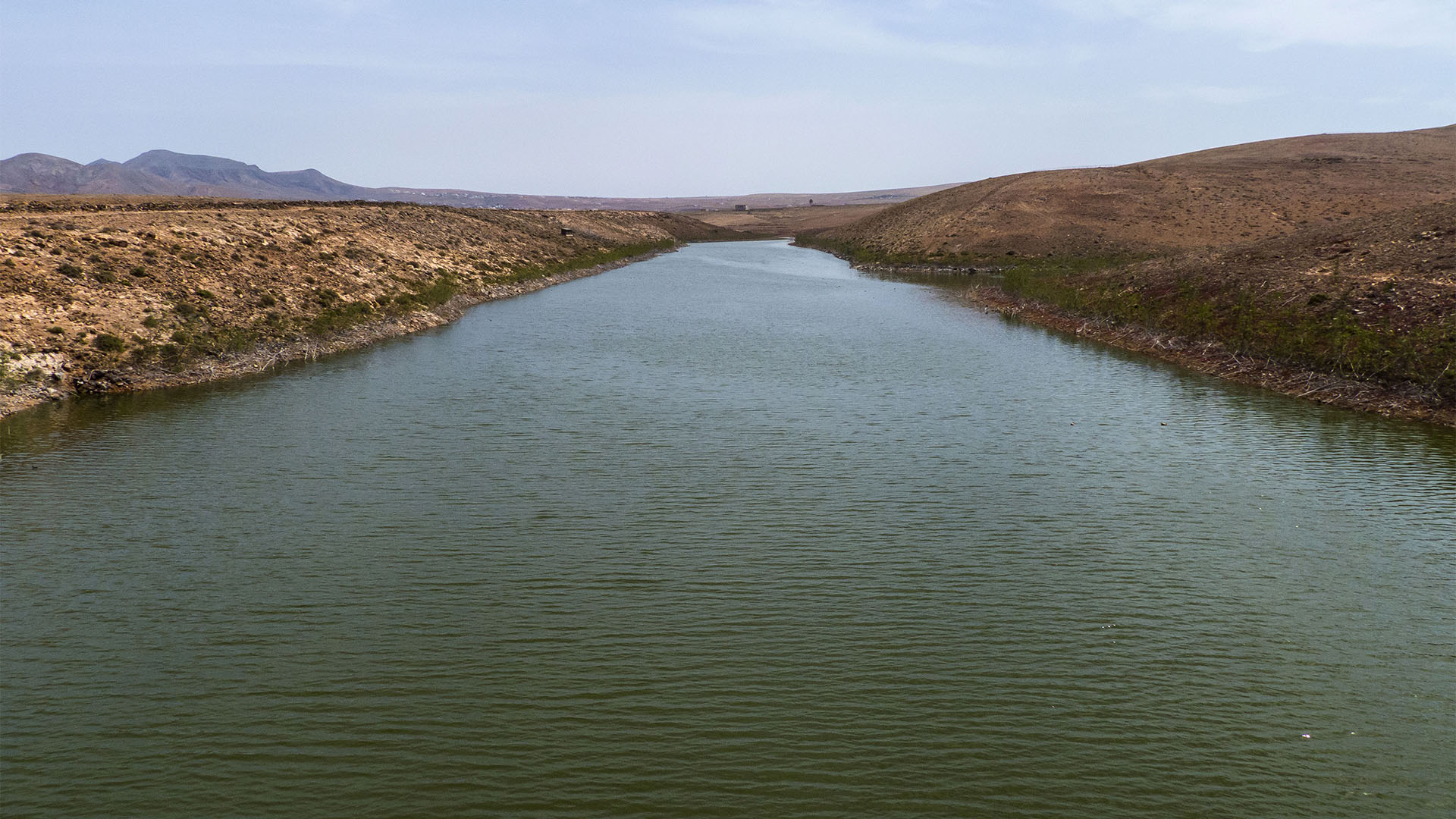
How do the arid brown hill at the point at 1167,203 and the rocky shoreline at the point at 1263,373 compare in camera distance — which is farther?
the arid brown hill at the point at 1167,203

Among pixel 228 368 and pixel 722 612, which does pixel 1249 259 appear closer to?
pixel 722 612

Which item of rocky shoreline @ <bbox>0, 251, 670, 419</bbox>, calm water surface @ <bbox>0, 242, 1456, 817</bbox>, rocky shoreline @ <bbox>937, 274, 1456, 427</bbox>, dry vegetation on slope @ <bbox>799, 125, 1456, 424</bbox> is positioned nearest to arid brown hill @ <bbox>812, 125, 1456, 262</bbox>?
dry vegetation on slope @ <bbox>799, 125, 1456, 424</bbox>

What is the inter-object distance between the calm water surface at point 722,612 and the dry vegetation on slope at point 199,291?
13.4ft

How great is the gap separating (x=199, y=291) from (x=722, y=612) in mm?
30169

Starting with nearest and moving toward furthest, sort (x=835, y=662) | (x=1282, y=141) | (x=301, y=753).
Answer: (x=301, y=753) < (x=835, y=662) < (x=1282, y=141)

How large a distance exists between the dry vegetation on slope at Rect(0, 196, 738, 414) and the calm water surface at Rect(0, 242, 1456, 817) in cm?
410

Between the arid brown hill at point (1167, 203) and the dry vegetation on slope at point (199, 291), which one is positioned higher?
the arid brown hill at point (1167, 203)

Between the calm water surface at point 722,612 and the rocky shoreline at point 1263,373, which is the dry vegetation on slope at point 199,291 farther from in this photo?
the rocky shoreline at point 1263,373

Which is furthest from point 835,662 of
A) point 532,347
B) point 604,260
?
point 604,260

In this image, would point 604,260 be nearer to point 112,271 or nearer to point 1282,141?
point 112,271

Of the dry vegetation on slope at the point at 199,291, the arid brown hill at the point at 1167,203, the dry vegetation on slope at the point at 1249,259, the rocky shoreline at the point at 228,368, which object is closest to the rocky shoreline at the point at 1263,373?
the dry vegetation on slope at the point at 1249,259

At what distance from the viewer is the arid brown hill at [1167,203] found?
83.9m

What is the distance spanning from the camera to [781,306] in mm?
54406

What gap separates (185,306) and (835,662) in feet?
101
